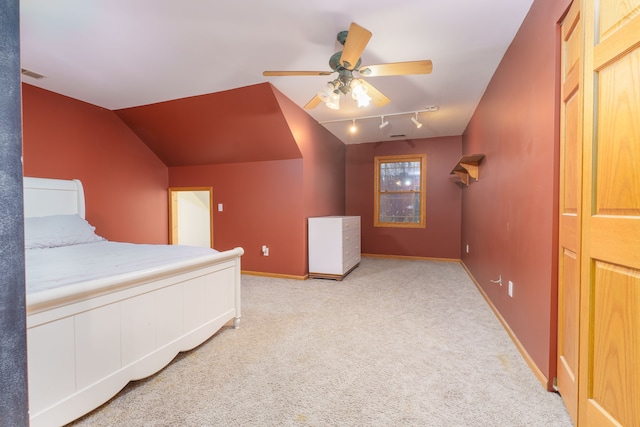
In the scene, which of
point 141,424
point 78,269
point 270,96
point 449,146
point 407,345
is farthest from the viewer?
point 449,146

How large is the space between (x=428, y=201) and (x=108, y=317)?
513 cm

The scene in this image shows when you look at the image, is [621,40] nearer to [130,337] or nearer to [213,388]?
[213,388]

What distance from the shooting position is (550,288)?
A: 4.91 feet

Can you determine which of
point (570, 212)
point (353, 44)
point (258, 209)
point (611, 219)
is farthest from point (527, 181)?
point (258, 209)

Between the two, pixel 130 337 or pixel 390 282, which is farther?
pixel 390 282

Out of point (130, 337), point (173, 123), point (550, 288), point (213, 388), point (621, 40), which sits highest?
point (173, 123)

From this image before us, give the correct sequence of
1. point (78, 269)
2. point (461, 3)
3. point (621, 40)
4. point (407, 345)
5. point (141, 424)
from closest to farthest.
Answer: point (621, 40), point (141, 424), point (78, 269), point (461, 3), point (407, 345)

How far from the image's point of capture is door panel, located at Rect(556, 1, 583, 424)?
1218 mm

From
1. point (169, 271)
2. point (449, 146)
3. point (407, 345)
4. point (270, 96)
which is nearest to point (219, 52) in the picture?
point (270, 96)

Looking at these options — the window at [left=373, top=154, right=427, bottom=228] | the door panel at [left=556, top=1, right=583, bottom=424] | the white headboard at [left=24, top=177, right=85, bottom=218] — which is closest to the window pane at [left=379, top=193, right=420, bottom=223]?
the window at [left=373, top=154, right=427, bottom=228]

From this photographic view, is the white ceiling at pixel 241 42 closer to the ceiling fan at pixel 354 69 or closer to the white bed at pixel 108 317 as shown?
the ceiling fan at pixel 354 69

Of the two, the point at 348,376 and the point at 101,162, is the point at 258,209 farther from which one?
the point at 348,376

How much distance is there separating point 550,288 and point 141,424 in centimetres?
224

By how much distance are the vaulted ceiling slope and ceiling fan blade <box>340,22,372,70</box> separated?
127cm
